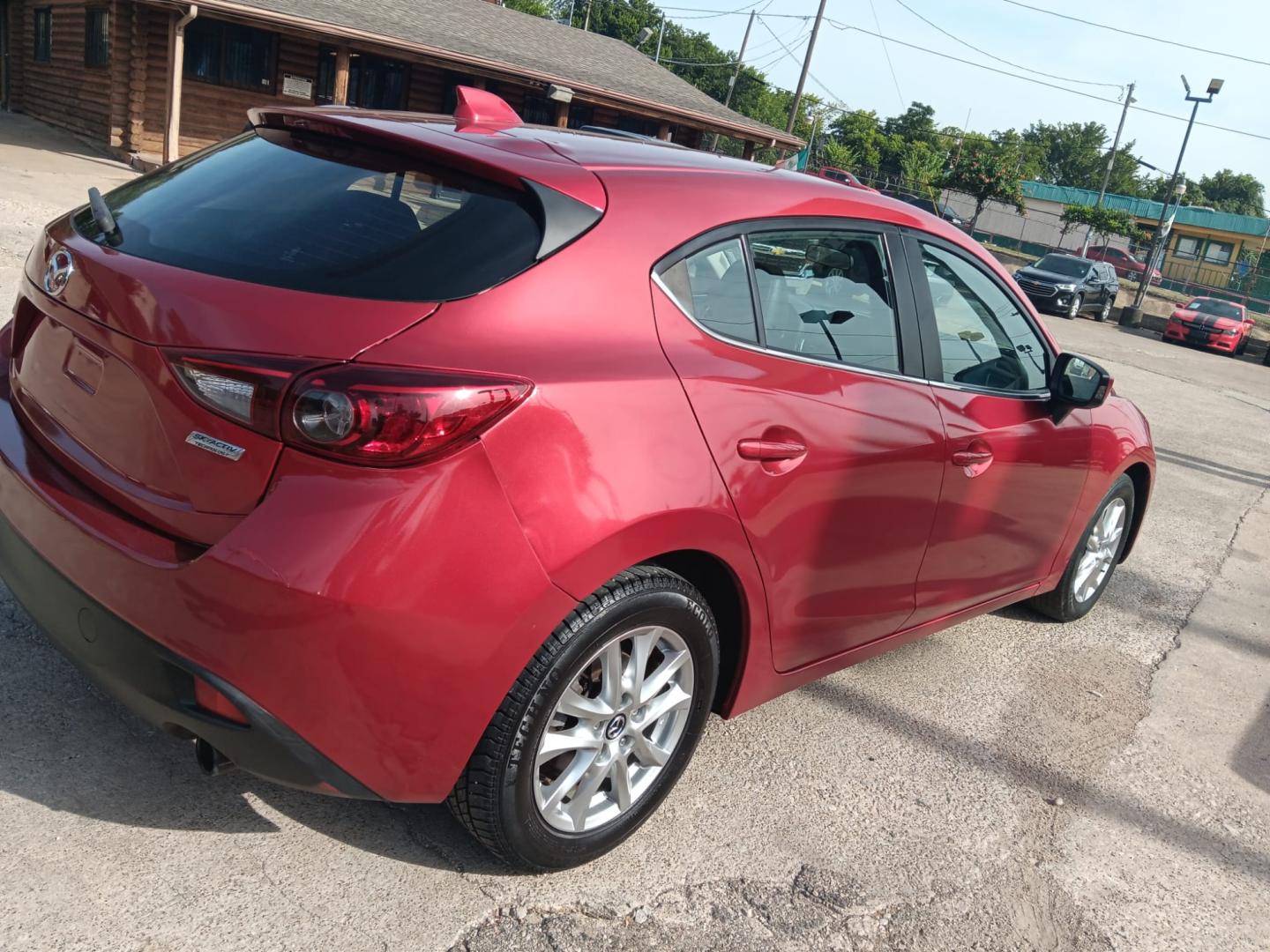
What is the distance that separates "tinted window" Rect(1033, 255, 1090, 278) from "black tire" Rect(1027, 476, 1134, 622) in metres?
23.5

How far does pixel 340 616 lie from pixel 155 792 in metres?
1.04

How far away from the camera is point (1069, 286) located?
26000mm

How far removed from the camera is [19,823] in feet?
8.20

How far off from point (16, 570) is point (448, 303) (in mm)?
1250

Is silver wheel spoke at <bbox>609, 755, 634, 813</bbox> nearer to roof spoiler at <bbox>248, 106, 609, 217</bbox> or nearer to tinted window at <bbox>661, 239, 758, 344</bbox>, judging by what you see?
tinted window at <bbox>661, 239, 758, 344</bbox>

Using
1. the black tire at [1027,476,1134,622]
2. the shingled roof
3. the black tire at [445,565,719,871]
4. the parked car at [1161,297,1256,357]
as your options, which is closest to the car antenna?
the black tire at [445,565,719,871]

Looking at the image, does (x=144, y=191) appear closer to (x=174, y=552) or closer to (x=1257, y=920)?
(x=174, y=552)

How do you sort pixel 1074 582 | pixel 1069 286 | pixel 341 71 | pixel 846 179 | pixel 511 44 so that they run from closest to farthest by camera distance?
pixel 1074 582 < pixel 341 71 < pixel 511 44 < pixel 1069 286 < pixel 846 179

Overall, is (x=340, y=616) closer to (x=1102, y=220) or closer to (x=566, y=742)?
(x=566, y=742)

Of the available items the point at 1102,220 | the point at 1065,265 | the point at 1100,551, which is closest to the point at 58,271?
the point at 1100,551

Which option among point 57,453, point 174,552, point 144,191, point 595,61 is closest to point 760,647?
point 174,552

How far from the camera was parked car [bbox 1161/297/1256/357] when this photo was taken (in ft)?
82.0

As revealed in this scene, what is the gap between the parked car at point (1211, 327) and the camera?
2500cm

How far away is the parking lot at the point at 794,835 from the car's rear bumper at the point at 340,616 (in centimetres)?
41
